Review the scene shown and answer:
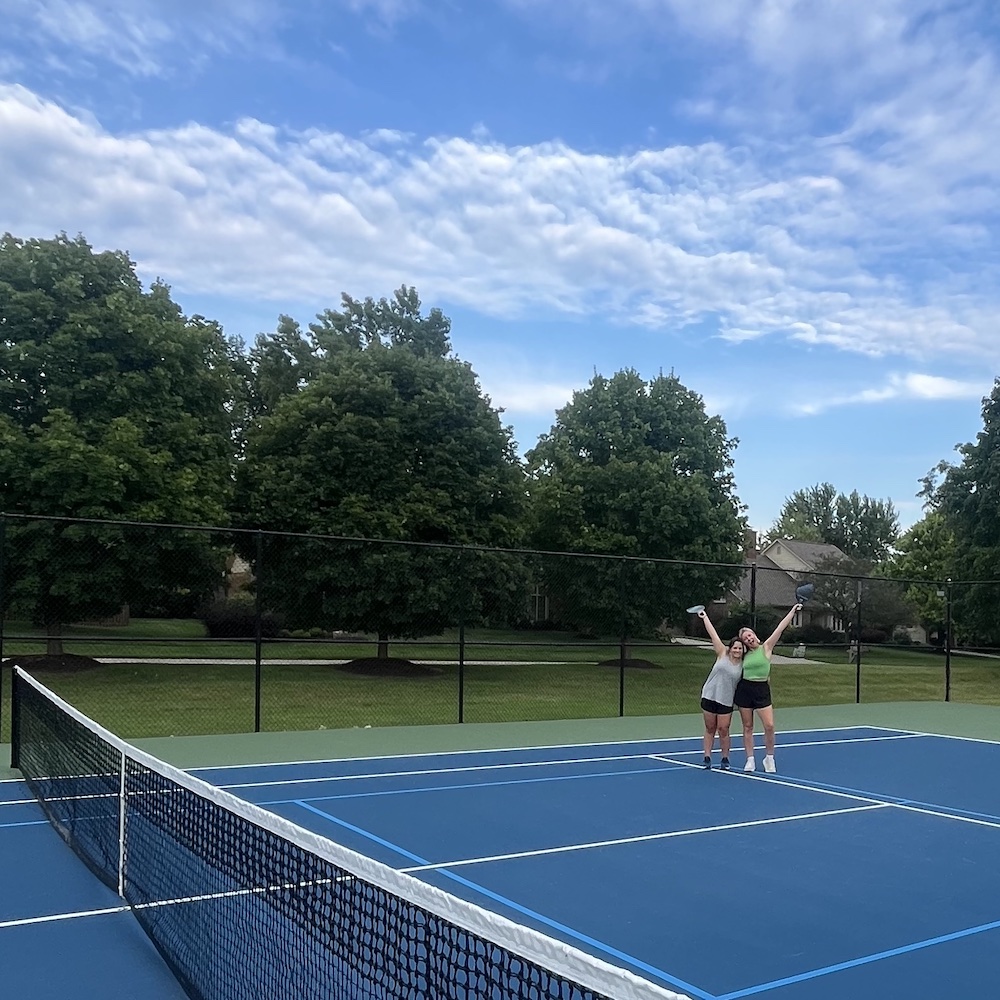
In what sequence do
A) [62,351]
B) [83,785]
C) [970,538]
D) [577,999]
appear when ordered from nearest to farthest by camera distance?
[577,999]
[83,785]
[62,351]
[970,538]

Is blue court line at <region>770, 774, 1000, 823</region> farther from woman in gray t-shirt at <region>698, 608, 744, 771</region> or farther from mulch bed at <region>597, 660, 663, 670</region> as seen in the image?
mulch bed at <region>597, 660, 663, 670</region>

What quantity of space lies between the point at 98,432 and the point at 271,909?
54.2 ft

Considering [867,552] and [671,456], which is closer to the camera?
[671,456]

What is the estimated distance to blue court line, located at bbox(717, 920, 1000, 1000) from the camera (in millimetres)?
4898

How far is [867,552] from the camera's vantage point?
87.1 meters

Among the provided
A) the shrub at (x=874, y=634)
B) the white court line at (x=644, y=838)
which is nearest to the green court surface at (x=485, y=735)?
the white court line at (x=644, y=838)

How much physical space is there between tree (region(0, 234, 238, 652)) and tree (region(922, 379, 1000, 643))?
21.4m

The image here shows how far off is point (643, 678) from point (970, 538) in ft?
45.0

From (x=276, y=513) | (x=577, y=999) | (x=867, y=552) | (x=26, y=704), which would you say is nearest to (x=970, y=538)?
(x=276, y=513)

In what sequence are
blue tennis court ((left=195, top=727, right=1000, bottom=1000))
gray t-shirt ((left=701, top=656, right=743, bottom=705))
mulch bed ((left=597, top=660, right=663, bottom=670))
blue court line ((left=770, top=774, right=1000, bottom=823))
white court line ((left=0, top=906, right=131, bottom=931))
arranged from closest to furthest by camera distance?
1. blue tennis court ((left=195, top=727, right=1000, bottom=1000))
2. white court line ((left=0, top=906, right=131, bottom=931))
3. blue court line ((left=770, top=774, right=1000, bottom=823))
4. gray t-shirt ((left=701, top=656, right=743, bottom=705))
5. mulch bed ((left=597, top=660, right=663, bottom=670))

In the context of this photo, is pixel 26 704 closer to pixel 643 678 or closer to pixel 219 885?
pixel 219 885

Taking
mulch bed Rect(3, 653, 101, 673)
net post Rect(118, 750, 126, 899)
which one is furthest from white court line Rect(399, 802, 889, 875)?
mulch bed Rect(3, 653, 101, 673)

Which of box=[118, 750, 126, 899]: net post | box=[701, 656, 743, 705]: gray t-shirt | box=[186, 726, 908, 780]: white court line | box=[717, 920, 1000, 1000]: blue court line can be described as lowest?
box=[186, 726, 908, 780]: white court line

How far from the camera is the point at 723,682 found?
429 inches
